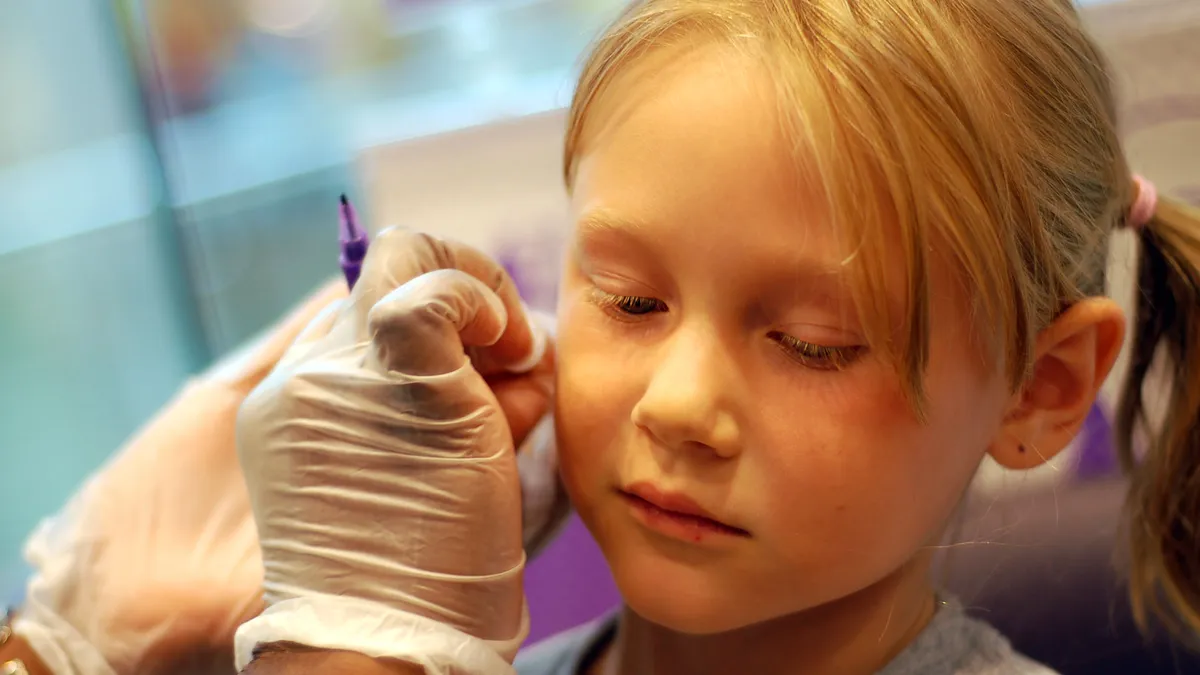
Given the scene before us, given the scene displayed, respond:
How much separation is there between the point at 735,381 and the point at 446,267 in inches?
12.7

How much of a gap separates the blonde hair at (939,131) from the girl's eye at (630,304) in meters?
0.13

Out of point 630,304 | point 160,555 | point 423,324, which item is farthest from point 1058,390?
point 160,555

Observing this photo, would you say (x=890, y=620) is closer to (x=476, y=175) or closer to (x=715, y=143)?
(x=715, y=143)

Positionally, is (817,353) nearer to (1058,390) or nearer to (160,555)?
(1058,390)

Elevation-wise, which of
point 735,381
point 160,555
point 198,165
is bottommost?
point 160,555

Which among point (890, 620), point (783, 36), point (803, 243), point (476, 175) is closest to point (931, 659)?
point (890, 620)

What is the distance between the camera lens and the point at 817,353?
2.21ft

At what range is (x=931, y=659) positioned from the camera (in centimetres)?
82

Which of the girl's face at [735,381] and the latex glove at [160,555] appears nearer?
the girl's face at [735,381]

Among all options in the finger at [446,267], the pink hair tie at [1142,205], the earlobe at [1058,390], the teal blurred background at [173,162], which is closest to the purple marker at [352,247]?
the finger at [446,267]

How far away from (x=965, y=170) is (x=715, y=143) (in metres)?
0.17

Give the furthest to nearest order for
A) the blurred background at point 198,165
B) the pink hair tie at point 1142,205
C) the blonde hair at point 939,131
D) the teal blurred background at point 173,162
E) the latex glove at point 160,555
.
→ the teal blurred background at point 173,162 < the blurred background at point 198,165 < the latex glove at point 160,555 < the pink hair tie at point 1142,205 < the blonde hair at point 939,131

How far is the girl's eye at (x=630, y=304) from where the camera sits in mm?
720

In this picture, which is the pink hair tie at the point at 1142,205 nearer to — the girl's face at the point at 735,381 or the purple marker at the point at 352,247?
the girl's face at the point at 735,381
